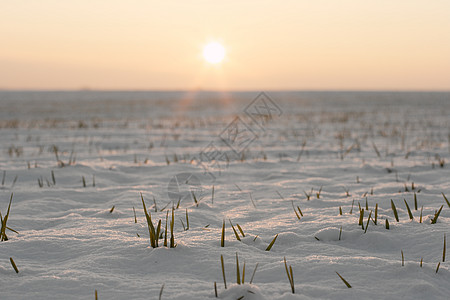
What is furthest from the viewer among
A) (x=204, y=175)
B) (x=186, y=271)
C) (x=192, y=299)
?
(x=204, y=175)

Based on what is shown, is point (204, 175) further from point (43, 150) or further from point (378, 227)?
point (43, 150)

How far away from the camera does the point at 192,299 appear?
1.51 meters

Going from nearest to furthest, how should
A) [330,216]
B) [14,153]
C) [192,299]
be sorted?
[192,299] → [330,216] → [14,153]

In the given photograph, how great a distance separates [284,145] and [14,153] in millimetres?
4451

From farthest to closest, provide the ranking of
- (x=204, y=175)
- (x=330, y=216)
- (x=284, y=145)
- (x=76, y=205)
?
(x=284, y=145)
(x=204, y=175)
(x=76, y=205)
(x=330, y=216)

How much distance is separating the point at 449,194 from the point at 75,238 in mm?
2965

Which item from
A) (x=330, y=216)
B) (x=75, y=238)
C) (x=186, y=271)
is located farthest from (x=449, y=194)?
(x=75, y=238)

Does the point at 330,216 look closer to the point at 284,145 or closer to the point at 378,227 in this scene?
the point at 378,227

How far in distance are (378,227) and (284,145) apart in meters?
4.91

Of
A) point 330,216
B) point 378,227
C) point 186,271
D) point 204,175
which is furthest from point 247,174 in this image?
point 186,271

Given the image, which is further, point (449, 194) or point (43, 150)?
point (43, 150)

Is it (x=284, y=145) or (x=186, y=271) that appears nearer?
(x=186, y=271)

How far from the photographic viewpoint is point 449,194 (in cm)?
336

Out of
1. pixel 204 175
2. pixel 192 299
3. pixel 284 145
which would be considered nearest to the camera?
pixel 192 299
